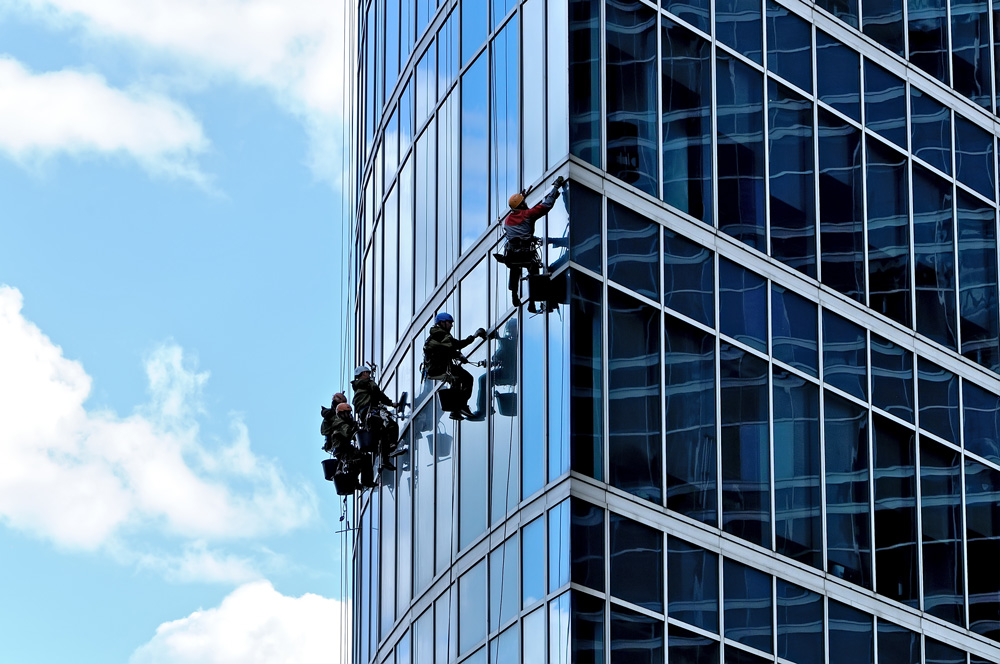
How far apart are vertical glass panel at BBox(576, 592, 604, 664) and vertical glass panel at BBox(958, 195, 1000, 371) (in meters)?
11.5

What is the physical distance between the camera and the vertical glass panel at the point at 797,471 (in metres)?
33.8

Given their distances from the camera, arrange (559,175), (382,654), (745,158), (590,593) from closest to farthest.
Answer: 1. (590,593)
2. (559,175)
3. (745,158)
4. (382,654)

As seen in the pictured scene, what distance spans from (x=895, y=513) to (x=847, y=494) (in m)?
1.28

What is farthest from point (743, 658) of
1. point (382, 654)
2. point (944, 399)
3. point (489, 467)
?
point (382, 654)

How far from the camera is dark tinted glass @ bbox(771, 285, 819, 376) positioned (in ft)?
114

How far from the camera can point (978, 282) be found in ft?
129

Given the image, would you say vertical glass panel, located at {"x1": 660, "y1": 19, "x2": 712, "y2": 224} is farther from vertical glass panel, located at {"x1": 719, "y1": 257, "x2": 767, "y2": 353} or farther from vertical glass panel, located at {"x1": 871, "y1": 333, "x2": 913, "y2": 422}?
vertical glass panel, located at {"x1": 871, "y1": 333, "x2": 913, "y2": 422}

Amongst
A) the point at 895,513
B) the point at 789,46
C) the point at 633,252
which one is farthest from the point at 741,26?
the point at 895,513

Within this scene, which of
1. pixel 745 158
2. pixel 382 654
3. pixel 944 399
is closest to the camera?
pixel 745 158

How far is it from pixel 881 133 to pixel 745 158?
3.82 meters

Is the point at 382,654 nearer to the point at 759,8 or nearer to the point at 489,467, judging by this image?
the point at 489,467

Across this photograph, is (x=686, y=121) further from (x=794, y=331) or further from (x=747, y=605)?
(x=747, y=605)

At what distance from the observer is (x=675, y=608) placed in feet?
103

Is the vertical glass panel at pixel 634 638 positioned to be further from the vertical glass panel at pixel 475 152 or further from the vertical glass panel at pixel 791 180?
the vertical glass panel at pixel 475 152
